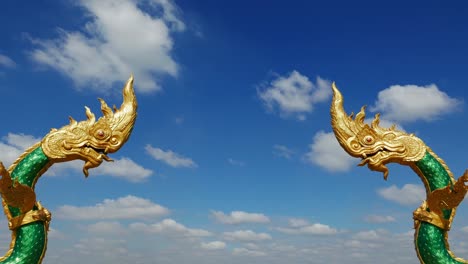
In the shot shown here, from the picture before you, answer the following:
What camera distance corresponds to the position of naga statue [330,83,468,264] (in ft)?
26.6

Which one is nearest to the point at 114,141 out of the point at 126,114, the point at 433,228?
the point at 126,114

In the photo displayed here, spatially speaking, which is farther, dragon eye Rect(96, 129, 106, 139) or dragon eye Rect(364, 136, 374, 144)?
Answer: dragon eye Rect(364, 136, 374, 144)

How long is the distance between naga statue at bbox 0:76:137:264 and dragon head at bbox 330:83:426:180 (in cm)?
358

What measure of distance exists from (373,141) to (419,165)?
0.84 metres

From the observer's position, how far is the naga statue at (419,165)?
8.10 metres

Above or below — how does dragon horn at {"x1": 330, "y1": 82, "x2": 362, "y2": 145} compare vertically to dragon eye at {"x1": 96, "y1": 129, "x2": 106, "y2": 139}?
above

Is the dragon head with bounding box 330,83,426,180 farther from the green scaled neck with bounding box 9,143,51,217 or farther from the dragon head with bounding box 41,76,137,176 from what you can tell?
the green scaled neck with bounding box 9,143,51,217

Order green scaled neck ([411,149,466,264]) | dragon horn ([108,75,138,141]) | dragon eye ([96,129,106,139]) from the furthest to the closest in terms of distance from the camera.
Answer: dragon horn ([108,75,138,141]), dragon eye ([96,129,106,139]), green scaled neck ([411,149,466,264])

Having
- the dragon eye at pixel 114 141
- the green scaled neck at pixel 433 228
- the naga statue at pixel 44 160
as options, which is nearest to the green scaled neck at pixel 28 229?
the naga statue at pixel 44 160

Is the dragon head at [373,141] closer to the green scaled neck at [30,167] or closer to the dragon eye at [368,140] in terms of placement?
the dragon eye at [368,140]

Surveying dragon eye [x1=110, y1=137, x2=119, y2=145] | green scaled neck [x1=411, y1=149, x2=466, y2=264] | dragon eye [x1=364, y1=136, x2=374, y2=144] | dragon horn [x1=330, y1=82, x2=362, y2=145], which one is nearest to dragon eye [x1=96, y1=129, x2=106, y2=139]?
dragon eye [x1=110, y1=137, x2=119, y2=145]

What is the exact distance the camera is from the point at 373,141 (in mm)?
8648

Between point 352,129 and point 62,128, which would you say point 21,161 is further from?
point 352,129

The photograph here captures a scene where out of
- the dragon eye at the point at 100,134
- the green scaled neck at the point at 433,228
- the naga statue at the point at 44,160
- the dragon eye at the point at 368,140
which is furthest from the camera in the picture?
the dragon eye at the point at 368,140
